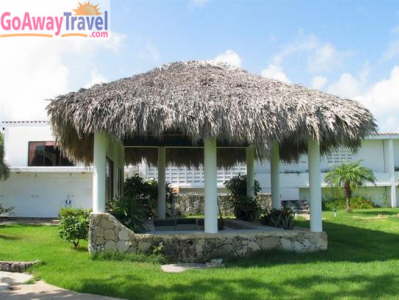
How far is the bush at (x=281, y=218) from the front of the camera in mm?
11953

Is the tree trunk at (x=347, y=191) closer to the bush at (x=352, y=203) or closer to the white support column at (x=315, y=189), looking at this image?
the bush at (x=352, y=203)

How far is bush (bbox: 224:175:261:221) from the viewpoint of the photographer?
15.1m

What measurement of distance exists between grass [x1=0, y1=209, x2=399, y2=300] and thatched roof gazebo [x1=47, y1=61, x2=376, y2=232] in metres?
1.40

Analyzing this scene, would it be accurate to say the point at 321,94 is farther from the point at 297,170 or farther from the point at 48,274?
the point at 297,170

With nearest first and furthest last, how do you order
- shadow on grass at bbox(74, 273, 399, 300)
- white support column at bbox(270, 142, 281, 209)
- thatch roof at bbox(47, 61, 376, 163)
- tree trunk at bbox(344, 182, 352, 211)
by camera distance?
shadow on grass at bbox(74, 273, 399, 300)
thatch roof at bbox(47, 61, 376, 163)
white support column at bbox(270, 142, 281, 209)
tree trunk at bbox(344, 182, 352, 211)

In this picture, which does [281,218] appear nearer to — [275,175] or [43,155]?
[275,175]

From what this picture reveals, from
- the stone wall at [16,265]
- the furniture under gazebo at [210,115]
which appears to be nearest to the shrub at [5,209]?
the furniture under gazebo at [210,115]

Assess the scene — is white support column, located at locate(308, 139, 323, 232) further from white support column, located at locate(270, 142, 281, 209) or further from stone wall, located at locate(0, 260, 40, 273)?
stone wall, located at locate(0, 260, 40, 273)

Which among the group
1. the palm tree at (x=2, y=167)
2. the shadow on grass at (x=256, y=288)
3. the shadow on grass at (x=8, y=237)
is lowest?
the shadow on grass at (x=256, y=288)

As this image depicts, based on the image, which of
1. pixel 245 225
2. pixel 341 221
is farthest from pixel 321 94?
pixel 341 221

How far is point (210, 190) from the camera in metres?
10.4

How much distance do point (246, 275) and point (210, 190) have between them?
263 centimetres

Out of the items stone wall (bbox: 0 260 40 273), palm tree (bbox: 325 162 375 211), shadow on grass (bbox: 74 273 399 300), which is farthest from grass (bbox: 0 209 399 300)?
palm tree (bbox: 325 162 375 211)

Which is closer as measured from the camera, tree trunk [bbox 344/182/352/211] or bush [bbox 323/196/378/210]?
tree trunk [bbox 344/182/352/211]
